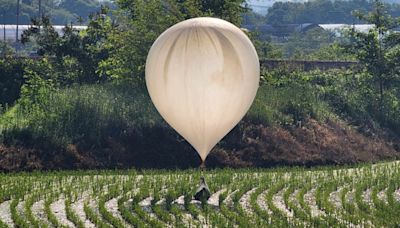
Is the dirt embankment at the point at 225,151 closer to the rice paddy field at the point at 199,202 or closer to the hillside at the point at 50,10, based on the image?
the rice paddy field at the point at 199,202

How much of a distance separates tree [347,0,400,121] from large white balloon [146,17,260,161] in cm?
1830

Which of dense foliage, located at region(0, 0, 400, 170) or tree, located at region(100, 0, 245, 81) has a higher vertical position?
tree, located at region(100, 0, 245, 81)

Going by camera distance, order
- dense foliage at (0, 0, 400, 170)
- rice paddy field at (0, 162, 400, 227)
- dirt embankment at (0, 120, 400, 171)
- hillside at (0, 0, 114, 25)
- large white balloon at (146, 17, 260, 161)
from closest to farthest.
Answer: rice paddy field at (0, 162, 400, 227)
large white balloon at (146, 17, 260, 161)
dirt embankment at (0, 120, 400, 171)
dense foliage at (0, 0, 400, 170)
hillside at (0, 0, 114, 25)

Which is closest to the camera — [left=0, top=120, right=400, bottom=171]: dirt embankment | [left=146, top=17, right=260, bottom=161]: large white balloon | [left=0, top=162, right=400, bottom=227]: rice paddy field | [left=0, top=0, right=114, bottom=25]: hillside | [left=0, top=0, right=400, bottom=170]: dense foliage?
[left=0, top=162, right=400, bottom=227]: rice paddy field

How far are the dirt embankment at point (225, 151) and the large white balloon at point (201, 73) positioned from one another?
22.7ft

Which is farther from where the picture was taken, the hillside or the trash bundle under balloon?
the hillside

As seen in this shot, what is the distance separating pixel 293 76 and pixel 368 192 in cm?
1860

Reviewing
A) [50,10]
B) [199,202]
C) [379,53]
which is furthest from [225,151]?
[50,10]

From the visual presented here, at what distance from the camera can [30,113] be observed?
2948cm

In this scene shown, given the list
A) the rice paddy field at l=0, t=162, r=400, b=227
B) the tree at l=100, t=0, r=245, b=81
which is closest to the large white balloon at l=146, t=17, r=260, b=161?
the rice paddy field at l=0, t=162, r=400, b=227

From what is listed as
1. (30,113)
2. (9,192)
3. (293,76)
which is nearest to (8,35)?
(293,76)

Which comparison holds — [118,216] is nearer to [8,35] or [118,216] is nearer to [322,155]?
[322,155]

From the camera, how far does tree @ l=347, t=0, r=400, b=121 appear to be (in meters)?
37.8

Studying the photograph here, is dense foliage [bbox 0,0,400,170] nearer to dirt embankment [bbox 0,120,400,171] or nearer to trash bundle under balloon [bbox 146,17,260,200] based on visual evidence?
dirt embankment [bbox 0,120,400,171]
